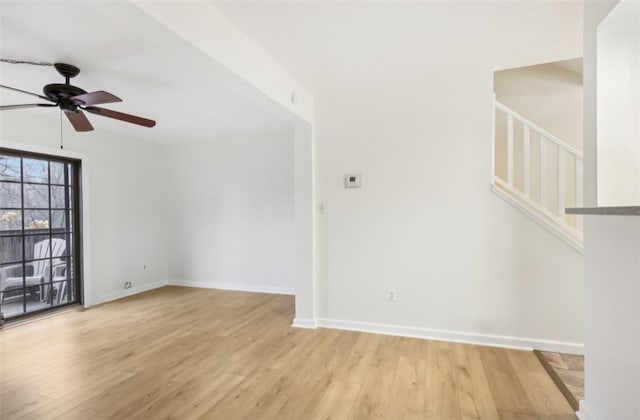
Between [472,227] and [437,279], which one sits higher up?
[472,227]

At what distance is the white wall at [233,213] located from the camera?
15.1ft

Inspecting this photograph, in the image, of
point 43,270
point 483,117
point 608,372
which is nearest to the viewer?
point 608,372

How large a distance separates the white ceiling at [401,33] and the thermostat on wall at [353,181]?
99cm

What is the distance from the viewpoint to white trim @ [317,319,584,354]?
2.55 m

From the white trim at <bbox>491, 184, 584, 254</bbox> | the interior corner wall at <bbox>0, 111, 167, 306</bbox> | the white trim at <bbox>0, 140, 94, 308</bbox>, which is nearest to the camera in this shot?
the white trim at <bbox>491, 184, 584, 254</bbox>

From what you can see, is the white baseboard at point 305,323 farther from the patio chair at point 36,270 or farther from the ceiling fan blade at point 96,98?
the patio chair at point 36,270

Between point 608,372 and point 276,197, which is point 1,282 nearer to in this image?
point 276,197

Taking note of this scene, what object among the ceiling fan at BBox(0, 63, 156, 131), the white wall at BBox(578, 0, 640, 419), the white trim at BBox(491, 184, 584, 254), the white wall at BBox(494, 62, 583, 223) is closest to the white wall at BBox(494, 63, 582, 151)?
the white wall at BBox(494, 62, 583, 223)

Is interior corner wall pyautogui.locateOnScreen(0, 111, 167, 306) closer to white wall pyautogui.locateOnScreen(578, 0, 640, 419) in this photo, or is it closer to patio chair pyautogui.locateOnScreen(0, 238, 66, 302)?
patio chair pyautogui.locateOnScreen(0, 238, 66, 302)

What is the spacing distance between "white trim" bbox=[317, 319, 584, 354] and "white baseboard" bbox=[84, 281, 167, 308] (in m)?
3.30

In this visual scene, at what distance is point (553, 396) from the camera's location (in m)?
1.97

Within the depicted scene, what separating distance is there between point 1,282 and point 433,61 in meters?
5.30

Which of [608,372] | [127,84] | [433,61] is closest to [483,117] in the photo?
[433,61]

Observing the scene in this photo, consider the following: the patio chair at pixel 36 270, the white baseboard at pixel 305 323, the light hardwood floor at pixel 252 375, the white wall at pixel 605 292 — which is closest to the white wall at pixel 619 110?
the white wall at pixel 605 292
